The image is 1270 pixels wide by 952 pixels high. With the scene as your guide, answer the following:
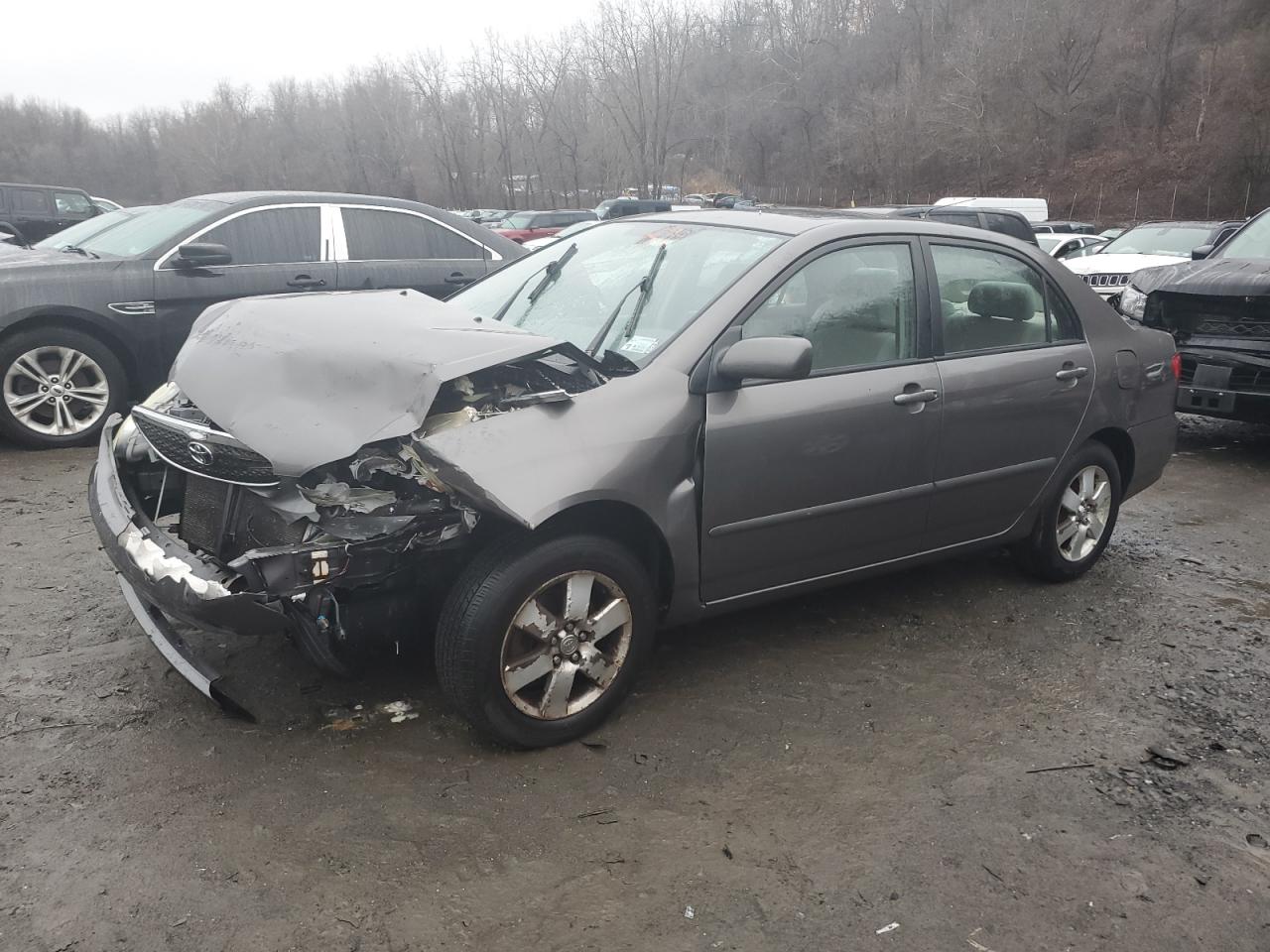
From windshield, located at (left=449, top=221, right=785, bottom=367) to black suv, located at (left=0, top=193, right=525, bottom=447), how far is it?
122 inches

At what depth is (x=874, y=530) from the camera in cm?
384

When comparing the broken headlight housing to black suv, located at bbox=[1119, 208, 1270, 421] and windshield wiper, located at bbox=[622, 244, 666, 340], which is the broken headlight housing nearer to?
black suv, located at bbox=[1119, 208, 1270, 421]

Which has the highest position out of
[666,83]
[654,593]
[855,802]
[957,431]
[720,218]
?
[666,83]

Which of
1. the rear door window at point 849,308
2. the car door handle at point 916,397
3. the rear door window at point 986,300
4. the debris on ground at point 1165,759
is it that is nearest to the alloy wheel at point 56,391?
the rear door window at point 849,308

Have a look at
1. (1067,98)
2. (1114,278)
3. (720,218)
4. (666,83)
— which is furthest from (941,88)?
(720,218)

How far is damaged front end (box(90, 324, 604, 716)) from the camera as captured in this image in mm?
2771

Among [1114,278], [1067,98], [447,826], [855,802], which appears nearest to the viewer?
[447,826]

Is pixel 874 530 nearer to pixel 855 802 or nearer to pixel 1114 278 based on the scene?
pixel 855 802

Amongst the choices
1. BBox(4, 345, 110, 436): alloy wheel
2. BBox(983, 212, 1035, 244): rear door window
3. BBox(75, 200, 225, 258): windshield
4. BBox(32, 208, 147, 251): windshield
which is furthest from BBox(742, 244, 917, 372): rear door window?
BBox(983, 212, 1035, 244): rear door window

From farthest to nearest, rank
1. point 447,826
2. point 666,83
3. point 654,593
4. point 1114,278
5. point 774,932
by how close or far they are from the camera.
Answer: point 666,83
point 1114,278
point 654,593
point 447,826
point 774,932

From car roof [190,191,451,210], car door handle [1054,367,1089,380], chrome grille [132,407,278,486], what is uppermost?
car roof [190,191,451,210]

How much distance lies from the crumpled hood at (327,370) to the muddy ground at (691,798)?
1016mm

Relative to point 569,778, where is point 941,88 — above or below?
above

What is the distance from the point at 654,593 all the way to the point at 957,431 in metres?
1.49
